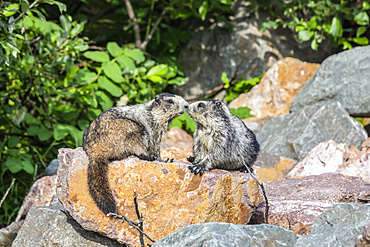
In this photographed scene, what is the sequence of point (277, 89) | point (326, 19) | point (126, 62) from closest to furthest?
point (126, 62)
point (326, 19)
point (277, 89)

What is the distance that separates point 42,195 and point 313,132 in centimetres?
395

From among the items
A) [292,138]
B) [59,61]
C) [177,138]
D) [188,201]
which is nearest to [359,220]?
[188,201]

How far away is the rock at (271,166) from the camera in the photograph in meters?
6.45

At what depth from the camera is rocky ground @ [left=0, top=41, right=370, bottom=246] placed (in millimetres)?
3451

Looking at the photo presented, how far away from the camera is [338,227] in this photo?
349 cm

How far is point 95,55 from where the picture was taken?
7871 millimetres

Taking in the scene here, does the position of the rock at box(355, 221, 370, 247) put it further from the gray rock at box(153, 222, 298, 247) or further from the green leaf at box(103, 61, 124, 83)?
the green leaf at box(103, 61, 124, 83)

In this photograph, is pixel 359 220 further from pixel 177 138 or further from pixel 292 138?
pixel 177 138

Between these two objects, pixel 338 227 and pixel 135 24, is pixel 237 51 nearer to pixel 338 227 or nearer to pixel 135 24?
pixel 135 24

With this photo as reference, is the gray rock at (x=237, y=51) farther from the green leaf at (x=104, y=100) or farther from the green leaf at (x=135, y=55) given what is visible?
the green leaf at (x=104, y=100)

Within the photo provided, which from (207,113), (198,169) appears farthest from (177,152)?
A: (198,169)

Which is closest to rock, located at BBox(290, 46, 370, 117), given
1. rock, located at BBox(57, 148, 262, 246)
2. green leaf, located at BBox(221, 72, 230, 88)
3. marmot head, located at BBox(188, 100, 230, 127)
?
green leaf, located at BBox(221, 72, 230, 88)

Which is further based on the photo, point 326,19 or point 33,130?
point 326,19

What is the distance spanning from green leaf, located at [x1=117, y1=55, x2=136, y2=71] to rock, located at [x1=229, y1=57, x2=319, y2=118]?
221 centimetres
